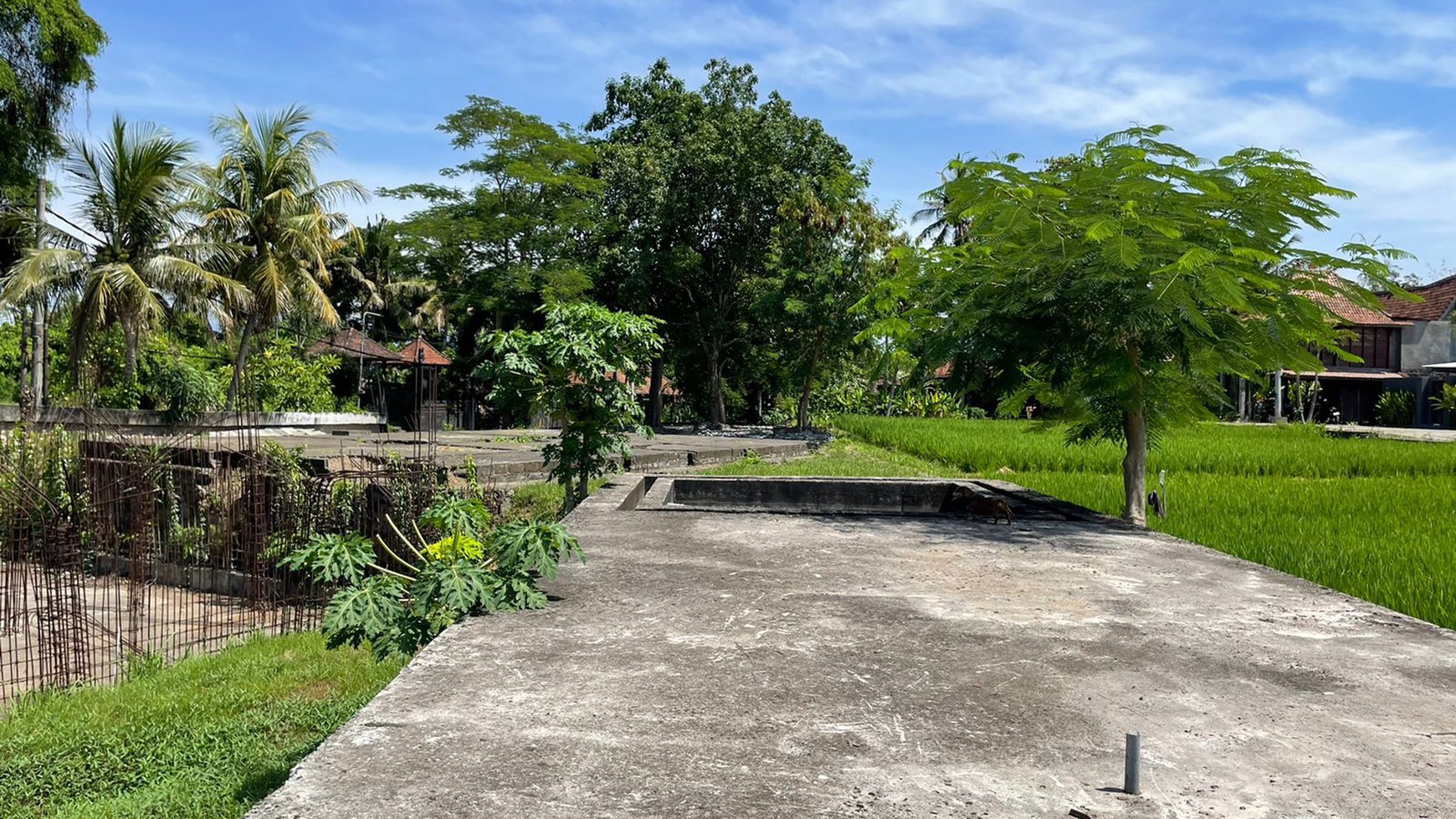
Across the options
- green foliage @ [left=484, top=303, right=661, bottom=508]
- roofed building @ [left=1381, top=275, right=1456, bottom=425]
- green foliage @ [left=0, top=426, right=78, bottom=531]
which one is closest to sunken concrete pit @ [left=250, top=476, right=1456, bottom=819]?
green foliage @ [left=484, top=303, right=661, bottom=508]

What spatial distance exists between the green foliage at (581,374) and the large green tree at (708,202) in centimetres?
1564

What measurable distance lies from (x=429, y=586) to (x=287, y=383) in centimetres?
1902

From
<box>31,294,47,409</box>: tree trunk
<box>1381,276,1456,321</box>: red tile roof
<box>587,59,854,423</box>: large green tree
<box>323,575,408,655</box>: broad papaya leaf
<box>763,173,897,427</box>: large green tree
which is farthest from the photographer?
<box>1381,276,1456,321</box>: red tile roof

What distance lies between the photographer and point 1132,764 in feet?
7.64

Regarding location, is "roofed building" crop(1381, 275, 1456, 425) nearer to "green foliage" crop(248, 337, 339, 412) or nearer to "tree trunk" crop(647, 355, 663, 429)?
"tree trunk" crop(647, 355, 663, 429)

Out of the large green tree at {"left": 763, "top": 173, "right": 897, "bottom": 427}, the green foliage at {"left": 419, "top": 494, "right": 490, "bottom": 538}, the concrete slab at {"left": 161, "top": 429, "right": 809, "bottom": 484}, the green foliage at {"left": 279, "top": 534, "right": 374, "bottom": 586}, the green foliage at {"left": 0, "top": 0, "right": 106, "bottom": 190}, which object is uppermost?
the green foliage at {"left": 0, "top": 0, "right": 106, "bottom": 190}

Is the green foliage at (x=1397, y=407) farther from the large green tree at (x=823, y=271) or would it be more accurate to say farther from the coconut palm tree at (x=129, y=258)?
the coconut palm tree at (x=129, y=258)

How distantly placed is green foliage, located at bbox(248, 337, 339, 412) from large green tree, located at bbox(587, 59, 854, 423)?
7938 millimetres

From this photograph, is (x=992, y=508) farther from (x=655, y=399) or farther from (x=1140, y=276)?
(x=655, y=399)

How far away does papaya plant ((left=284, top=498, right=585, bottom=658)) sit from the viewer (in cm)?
363

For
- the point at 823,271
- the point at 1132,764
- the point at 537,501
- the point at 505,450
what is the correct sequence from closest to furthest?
the point at 1132,764, the point at 537,501, the point at 505,450, the point at 823,271

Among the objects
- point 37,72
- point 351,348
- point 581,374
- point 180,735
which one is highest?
point 37,72

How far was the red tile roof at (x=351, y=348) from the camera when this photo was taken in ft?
86.1

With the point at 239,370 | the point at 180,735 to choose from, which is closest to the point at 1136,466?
the point at 180,735
